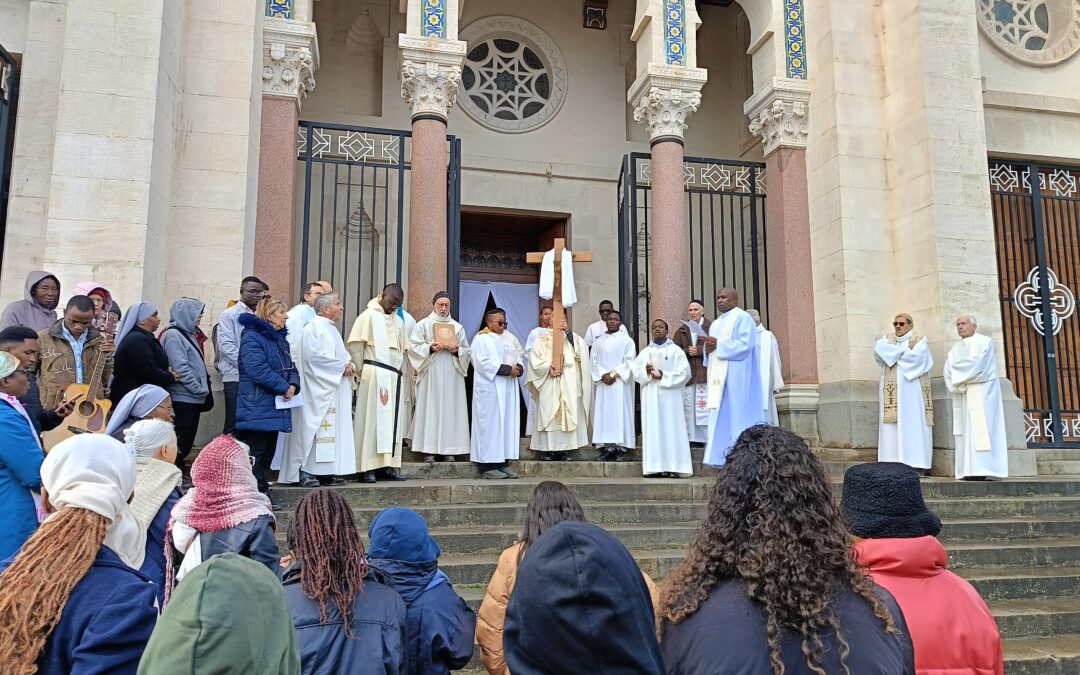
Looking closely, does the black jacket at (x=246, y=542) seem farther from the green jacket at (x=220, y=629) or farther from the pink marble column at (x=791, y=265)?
the pink marble column at (x=791, y=265)

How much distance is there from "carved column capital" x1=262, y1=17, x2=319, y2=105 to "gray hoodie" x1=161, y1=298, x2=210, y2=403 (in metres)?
3.84

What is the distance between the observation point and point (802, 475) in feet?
6.24

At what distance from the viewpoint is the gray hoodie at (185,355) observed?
6426 millimetres

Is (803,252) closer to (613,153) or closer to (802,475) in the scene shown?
(613,153)

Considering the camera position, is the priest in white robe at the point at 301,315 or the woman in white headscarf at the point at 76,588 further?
the priest in white robe at the point at 301,315

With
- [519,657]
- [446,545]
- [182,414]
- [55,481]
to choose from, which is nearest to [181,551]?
[55,481]

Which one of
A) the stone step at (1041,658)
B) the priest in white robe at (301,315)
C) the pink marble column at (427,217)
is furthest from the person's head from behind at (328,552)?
the pink marble column at (427,217)

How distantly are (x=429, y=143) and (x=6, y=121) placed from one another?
4.32 metres

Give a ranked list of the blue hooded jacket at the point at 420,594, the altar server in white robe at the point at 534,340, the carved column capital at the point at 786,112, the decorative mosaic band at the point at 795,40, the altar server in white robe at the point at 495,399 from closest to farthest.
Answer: the blue hooded jacket at the point at 420,594, the altar server in white robe at the point at 495,399, the altar server in white robe at the point at 534,340, the carved column capital at the point at 786,112, the decorative mosaic band at the point at 795,40

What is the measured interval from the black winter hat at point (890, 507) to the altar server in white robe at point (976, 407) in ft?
22.5

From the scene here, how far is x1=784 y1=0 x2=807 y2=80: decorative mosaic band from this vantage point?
10906mm

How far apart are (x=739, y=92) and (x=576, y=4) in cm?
315

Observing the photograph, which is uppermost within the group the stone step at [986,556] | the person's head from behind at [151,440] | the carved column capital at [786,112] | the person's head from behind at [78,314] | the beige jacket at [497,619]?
the carved column capital at [786,112]

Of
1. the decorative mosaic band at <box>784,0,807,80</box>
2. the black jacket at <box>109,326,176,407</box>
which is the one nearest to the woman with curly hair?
the black jacket at <box>109,326,176,407</box>
